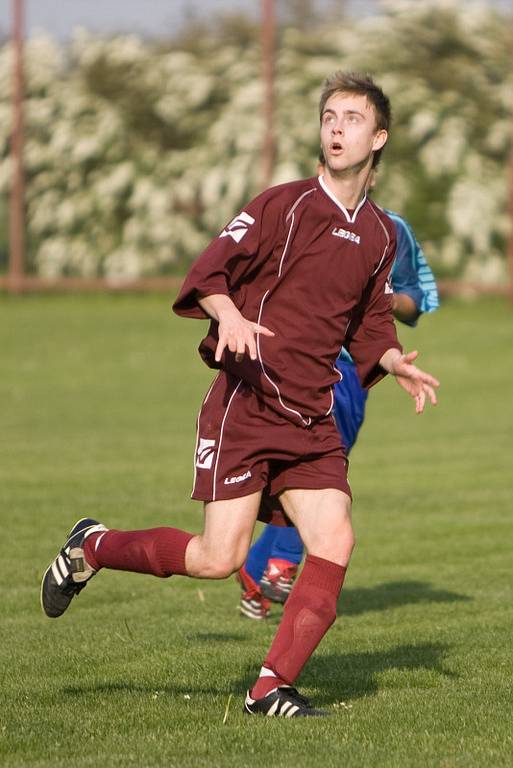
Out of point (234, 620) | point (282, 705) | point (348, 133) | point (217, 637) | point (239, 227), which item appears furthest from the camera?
point (234, 620)

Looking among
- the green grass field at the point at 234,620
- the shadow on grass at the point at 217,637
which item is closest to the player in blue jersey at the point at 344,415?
the green grass field at the point at 234,620

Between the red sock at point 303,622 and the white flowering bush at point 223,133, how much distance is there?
17100mm

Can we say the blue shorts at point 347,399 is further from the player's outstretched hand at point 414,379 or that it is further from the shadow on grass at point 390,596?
the player's outstretched hand at point 414,379

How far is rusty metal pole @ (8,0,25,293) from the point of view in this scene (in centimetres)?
2284

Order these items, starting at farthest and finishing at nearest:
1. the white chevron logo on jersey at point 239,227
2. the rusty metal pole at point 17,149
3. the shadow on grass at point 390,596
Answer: the rusty metal pole at point 17,149, the shadow on grass at point 390,596, the white chevron logo on jersey at point 239,227

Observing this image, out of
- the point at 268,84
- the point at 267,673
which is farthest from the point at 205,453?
the point at 268,84

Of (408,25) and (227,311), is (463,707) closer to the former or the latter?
(227,311)

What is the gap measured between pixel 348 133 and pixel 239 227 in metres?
0.52

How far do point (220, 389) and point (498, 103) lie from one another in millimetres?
17813

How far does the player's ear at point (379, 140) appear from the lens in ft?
17.0

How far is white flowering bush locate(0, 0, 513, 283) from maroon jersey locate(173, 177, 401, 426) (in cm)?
1681

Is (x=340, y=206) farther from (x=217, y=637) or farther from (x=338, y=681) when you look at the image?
(x=217, y=637)

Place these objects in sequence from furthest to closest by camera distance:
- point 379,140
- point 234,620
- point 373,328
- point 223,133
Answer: point 223,133 < point 234,620 < point 373,328 < point 379,140

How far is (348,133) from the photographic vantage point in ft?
16.7
